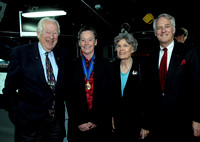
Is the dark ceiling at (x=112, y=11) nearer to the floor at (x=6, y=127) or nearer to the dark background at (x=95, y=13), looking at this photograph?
the dark background at (x=95, y=13)

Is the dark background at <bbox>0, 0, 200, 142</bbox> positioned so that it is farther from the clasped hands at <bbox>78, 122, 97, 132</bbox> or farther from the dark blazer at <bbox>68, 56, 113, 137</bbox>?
the clasped hands at <bbox>78, 122, 97, 132</bbox>

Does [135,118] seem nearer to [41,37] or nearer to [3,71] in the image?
[41,37]

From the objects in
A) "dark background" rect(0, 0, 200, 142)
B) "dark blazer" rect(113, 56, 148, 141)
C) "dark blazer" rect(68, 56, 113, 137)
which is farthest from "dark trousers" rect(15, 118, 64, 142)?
"dark blazer" rect(113, 56, 148, 141)

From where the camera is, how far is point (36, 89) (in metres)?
1.58

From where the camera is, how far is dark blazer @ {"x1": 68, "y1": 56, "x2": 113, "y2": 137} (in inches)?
71.3

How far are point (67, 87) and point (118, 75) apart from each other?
714mm

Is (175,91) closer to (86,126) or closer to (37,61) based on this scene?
(86,126)

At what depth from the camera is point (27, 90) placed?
159 centimetres

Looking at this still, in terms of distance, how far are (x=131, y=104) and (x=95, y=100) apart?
499mm

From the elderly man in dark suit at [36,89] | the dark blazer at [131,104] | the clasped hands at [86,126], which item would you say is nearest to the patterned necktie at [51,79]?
the elderly man in dark suit at [36,89]

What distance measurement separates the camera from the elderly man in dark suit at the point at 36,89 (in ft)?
5.15

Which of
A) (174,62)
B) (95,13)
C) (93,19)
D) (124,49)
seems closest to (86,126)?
(124,49)

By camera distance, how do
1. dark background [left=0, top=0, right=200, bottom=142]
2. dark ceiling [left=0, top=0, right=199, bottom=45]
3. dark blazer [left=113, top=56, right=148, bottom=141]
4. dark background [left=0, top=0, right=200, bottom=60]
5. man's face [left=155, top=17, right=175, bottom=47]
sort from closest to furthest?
man's face [left=155, top=17, right=175, bottom=47] → dark blazer [left=113, top=56, right=148, bottom=141] → dark background [left=0, top=0, right=200, bottom=142] → dark background [left=0, top=0, right=200, bottom=60] → dark ceiling [left=0, top=0, right=199, bottom=45]

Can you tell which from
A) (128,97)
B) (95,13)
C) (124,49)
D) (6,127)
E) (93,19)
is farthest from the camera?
(93,19)
